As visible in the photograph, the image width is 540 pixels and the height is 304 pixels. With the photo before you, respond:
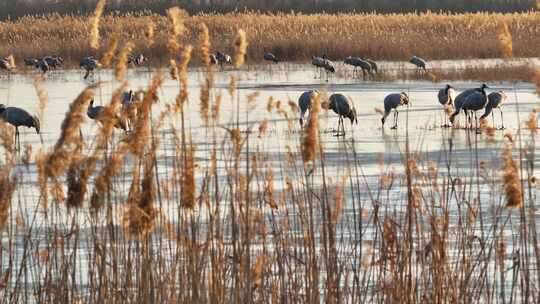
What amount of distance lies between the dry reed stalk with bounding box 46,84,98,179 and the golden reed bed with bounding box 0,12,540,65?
27.7 metres

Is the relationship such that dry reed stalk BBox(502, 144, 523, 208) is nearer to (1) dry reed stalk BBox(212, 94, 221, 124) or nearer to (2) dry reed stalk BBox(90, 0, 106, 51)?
(1) dry reed stalk BBox(212, 94, 221, 124)

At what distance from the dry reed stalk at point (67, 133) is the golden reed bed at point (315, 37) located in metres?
27.7

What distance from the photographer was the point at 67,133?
3.32 metres

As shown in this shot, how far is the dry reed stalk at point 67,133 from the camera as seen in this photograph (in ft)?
10.9

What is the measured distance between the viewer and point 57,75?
29.7 meters

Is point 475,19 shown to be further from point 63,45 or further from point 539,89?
point 539,89

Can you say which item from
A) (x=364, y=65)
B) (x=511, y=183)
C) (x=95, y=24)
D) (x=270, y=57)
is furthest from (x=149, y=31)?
(x=270, y=57)

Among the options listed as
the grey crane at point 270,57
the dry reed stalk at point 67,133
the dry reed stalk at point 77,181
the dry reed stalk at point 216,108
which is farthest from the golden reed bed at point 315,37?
the dry reed stalk at point 67,133

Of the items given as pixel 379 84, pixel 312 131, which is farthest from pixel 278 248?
pixel 379 84

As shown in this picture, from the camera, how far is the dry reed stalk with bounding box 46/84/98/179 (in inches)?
131

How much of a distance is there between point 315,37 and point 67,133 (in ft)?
104

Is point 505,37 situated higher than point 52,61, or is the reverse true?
point 52,61

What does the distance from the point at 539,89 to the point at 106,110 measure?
142cm

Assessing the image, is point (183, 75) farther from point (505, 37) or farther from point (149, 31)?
point (505, 37)
